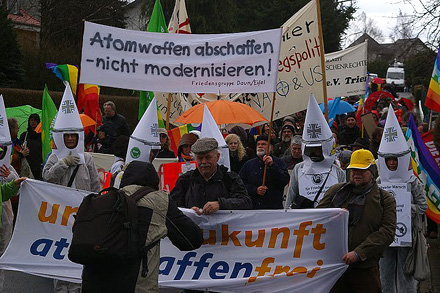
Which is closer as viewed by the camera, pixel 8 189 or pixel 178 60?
pixel 8 189

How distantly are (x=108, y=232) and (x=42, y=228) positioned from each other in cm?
279

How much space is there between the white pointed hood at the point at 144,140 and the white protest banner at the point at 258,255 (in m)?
1.49

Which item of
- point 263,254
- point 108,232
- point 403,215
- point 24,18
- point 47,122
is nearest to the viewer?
point 108,232

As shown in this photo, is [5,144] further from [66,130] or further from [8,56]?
[8,56]

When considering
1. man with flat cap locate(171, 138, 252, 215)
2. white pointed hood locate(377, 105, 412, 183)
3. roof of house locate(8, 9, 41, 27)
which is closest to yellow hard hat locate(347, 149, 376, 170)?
man with flat cap locate(171, 138, 252, 215)

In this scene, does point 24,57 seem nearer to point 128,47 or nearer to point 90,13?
point 90,13

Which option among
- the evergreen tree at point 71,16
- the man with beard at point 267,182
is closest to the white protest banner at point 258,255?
the man with beard at point 267,182

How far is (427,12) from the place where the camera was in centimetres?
1519

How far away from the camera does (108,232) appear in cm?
442

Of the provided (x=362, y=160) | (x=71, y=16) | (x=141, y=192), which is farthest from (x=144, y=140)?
(x=71, y=16)

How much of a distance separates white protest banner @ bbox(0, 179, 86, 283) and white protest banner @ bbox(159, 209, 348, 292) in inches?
43.9

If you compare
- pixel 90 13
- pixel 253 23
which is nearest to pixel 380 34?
pixel 253 23

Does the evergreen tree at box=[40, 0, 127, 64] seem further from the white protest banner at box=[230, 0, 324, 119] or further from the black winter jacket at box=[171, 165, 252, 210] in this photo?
the black winter jacket at box=[171, 165, 252, 210]

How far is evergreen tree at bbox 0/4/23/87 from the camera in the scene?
2286 cm
